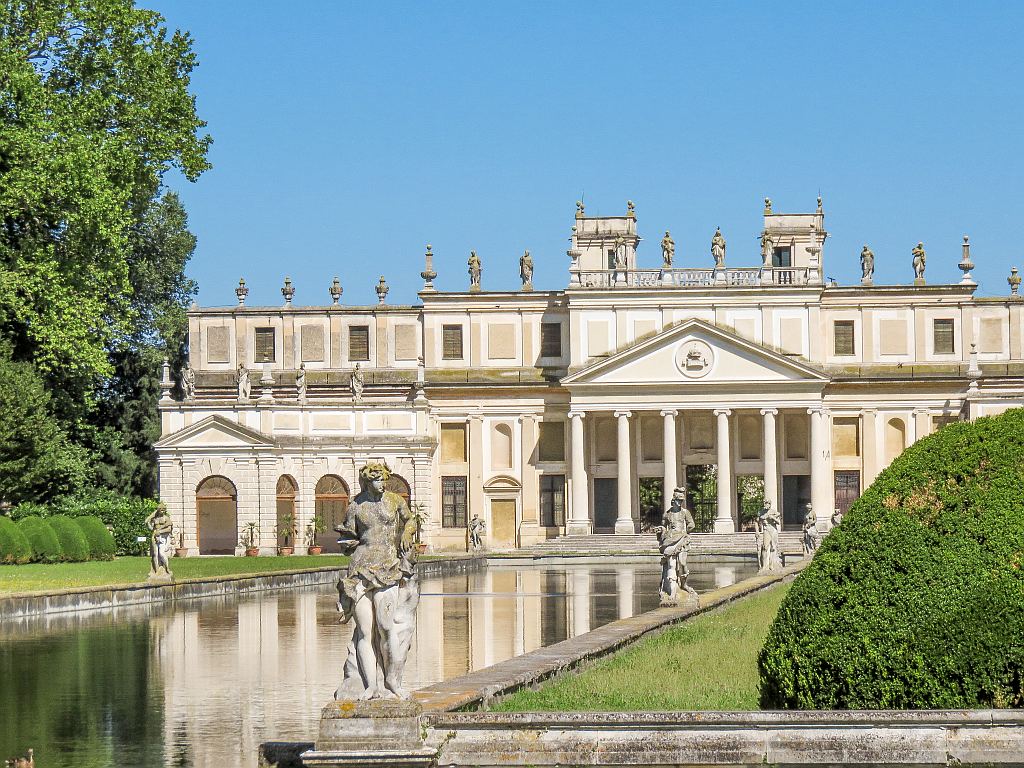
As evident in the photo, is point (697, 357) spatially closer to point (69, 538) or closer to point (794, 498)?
point (794, 498)

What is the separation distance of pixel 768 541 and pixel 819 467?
33.4 metres

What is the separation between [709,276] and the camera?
A: 79.8m

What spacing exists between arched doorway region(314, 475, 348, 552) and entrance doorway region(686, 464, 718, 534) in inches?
707

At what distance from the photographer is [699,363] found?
77000 millimetres

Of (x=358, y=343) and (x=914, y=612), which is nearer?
(x=914, y=612)

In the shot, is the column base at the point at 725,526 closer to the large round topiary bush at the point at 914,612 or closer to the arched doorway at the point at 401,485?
the arched doorway at the point at 401,485

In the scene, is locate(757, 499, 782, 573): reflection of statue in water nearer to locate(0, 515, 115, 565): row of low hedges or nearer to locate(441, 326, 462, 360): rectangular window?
locate(0, 515, 115, 565): row of low hedges

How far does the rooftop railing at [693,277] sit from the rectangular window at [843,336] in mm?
3392

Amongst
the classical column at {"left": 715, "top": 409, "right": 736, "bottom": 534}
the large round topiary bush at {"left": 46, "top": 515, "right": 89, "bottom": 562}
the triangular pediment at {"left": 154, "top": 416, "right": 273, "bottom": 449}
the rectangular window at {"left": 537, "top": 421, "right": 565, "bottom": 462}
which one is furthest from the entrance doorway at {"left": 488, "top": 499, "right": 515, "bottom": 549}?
the large round topiary bush at {"left": 46, "top": 515, "right": 89, "bottom": 562}

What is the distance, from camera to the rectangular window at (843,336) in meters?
81.9

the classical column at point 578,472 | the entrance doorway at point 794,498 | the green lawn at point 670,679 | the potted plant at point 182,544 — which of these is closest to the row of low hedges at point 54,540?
the potted plant at point 182,544

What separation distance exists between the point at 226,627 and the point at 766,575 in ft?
55.6

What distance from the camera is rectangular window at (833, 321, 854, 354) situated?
8194 cm

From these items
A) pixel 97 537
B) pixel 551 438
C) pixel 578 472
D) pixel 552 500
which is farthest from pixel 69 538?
pixel 551 438
